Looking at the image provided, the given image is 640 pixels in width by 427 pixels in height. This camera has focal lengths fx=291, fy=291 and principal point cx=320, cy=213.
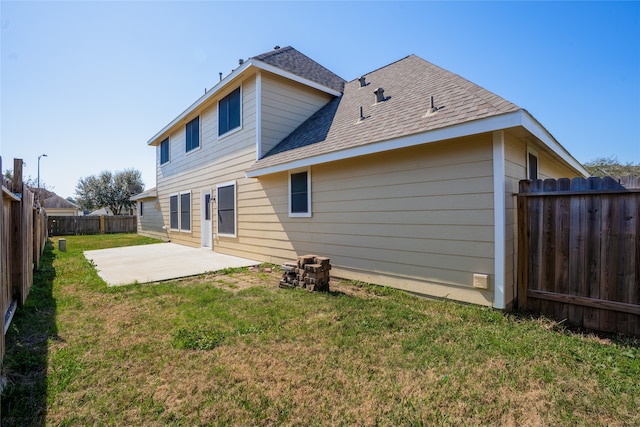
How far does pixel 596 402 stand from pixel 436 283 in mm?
2359

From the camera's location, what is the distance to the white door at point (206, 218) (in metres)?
10.0

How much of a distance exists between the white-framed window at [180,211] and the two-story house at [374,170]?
119 cm

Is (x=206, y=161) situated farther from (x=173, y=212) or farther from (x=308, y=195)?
(x=308, y=195)

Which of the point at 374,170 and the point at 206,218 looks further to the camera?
the point at 206,218

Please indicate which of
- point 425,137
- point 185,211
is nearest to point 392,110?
point 425,137

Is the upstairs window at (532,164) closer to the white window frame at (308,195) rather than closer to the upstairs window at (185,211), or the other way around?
the white window frame at (308,195)

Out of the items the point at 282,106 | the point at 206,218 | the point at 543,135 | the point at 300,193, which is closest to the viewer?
the point at 543,135

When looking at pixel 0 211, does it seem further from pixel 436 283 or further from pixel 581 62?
pixel 581 62

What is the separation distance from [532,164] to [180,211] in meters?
11.8

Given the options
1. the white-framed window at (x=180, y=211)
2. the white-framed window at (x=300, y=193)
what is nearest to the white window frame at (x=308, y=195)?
the white-framed window at (x=300, y=193)

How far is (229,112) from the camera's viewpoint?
8.84m

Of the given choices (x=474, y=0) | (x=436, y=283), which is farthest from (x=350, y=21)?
(x=436, y=283)

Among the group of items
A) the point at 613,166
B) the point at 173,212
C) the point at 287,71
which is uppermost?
the point at 287,71

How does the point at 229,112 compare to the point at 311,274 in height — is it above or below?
above
